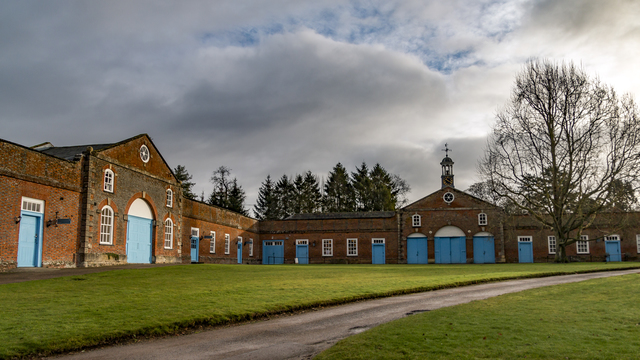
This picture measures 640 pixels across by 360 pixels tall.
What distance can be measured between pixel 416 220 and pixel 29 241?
32.2 m

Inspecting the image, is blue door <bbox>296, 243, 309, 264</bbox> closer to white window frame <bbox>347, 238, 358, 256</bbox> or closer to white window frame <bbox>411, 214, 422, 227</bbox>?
white window frame <bbox>347, 238, 358, 256</bbox>

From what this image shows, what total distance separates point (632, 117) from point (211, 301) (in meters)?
31.0

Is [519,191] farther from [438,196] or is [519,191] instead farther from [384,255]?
[384,255]

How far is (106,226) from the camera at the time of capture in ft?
79.5

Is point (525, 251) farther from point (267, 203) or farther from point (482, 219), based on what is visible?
point (267, 203)

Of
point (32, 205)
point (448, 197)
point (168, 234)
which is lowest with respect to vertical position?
point (168, 234)

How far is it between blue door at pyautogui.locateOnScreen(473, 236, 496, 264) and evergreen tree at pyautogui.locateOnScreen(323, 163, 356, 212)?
30.9 metres

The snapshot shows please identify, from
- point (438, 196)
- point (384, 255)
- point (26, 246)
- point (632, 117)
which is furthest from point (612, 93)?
point (26, 246)

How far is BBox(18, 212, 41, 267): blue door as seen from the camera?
1920 cm

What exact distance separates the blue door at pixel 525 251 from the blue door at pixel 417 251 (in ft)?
26.7

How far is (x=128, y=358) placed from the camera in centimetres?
739

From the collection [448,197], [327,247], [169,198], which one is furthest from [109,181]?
[448,197]

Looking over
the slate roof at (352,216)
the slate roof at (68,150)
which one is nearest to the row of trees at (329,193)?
the slate roof at (352,216)

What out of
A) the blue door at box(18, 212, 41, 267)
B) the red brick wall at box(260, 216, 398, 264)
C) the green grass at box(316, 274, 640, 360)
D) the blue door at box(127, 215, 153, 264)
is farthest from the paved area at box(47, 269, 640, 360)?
the red brick wall at box(260, 216, 398, 264)
